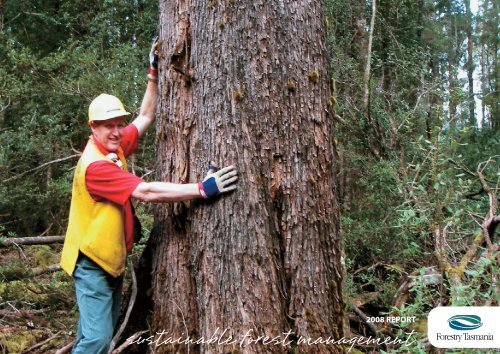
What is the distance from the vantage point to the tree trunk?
10.5 feet

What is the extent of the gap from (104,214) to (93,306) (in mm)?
634

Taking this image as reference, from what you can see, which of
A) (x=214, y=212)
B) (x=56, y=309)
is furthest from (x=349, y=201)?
(x=214, y=212)

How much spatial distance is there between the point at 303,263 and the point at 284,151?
0.72 meters

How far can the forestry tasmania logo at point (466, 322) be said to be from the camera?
353 cm

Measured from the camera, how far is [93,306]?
3.56 meters

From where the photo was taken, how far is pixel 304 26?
3.41 m

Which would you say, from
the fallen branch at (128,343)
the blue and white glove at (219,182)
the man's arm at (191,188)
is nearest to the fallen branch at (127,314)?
the fallen branch at (128,343)

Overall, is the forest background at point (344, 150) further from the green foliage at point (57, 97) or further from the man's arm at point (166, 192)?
the man's arm at point (166, 192)

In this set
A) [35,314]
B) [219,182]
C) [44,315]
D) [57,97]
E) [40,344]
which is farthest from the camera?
[57,97]

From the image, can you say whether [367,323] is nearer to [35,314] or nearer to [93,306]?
[93,306]

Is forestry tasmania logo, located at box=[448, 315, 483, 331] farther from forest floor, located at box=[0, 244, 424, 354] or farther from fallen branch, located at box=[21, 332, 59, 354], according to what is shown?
fallen branch, located at box=[21, 332, 59, 354]

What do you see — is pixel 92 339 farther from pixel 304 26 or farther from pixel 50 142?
pixel 50 142

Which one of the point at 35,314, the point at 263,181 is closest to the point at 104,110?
the point at 263,181

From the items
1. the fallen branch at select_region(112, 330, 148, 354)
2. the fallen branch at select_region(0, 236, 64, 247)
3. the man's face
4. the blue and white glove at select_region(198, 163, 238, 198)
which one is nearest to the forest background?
the fallen branch at select_region(0, 236, 64, 247)
